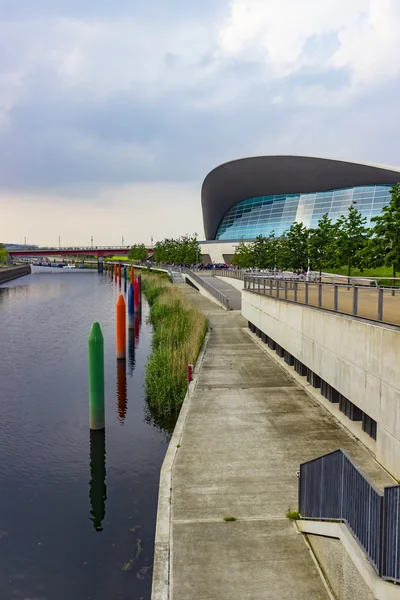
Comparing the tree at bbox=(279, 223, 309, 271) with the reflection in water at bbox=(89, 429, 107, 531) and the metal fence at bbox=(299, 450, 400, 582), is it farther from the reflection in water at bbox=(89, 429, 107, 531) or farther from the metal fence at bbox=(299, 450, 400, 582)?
the metal fence at bbox=(299, 450, 400, 582)

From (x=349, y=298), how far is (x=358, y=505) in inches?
297

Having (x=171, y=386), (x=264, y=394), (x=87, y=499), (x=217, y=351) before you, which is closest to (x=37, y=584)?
(x=87, y=499)

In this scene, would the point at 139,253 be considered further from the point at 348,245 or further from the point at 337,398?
the point at 337,398

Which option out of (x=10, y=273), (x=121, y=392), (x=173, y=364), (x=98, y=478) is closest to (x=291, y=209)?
(x=10, y=273)

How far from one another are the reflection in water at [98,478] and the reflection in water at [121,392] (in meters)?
1.81

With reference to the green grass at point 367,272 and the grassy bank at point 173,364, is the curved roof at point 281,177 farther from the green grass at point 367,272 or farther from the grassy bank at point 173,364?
the grassy bank at point 173,364

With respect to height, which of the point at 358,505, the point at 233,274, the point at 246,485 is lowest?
the point at 246,485

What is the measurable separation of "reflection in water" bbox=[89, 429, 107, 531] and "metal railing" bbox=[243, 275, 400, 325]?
707 centimetres

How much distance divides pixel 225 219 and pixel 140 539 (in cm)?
12081

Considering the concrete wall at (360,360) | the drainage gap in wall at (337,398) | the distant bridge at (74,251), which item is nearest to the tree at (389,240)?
the drainage gap in wall at (337,398)

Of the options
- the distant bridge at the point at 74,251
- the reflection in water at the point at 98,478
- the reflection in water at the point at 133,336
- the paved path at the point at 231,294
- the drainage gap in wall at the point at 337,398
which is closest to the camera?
the reflection in water at the point at 98,478

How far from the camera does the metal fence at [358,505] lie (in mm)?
5117

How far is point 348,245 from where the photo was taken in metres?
34.8

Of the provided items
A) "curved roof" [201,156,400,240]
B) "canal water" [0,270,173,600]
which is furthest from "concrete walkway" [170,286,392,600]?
"curved roof" [201,156,400,240]
